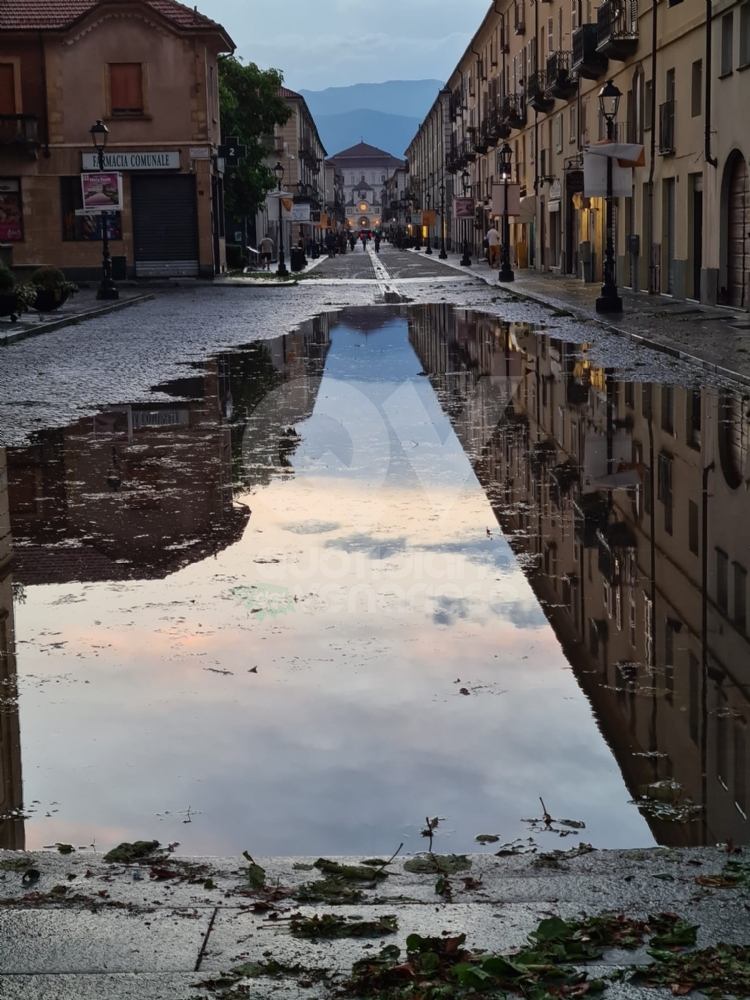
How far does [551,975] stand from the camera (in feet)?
10.1

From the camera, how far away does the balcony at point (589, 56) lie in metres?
38.8

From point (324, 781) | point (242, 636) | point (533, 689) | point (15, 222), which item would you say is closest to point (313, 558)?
point (242, 636)

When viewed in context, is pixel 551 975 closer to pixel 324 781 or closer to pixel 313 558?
pixel 324 781

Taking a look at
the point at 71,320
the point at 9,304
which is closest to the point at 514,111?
the point at 71,320

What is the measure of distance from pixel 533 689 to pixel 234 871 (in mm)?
1915

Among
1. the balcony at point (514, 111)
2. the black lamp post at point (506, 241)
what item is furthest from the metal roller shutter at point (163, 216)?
the balcony at point (514, 111)

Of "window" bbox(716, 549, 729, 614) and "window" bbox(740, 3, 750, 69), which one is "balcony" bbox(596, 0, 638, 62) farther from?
"window" bbox(716, 549, 729, 614)

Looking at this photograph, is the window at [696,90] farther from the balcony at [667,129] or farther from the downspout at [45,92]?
the downspout at [45,92]

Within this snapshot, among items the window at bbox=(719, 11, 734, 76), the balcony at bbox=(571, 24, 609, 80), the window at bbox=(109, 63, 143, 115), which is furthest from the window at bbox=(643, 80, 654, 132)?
the window at bbox=(109, 63, 143, 115)

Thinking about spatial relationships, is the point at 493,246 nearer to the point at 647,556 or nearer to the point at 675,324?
the point at 675,324

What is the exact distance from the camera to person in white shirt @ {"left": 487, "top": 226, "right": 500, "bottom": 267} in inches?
2510

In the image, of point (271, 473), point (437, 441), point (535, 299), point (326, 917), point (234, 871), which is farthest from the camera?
point (535, 299)

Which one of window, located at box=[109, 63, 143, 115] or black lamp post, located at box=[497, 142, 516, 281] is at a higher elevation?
window, located at box=[109, 63, 143, 115]

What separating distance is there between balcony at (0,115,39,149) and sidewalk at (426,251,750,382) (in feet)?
56.0
